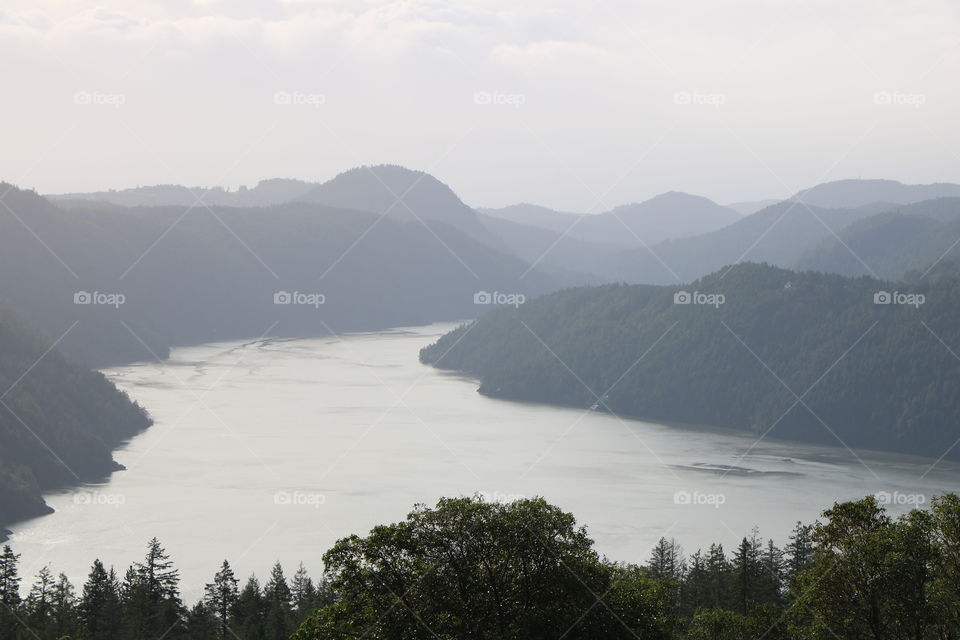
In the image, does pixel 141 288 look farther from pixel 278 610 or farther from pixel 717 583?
pixel 717 583

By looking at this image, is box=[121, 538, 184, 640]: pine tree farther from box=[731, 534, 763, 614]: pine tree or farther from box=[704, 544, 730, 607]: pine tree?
box=[731, 534, 763, 614]: pine tree

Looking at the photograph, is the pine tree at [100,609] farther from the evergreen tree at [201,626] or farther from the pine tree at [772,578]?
the pine tree at [772,578]

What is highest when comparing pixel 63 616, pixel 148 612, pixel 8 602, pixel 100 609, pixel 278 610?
pixel 278 610

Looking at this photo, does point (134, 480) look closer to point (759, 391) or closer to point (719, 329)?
point (759, 391)

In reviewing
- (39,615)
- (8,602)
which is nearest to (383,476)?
(8,602)

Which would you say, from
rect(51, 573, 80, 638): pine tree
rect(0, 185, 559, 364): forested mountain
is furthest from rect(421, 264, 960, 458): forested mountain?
rect(51, 573, 80, 638): pine tree

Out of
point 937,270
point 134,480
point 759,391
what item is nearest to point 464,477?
point 134,480
